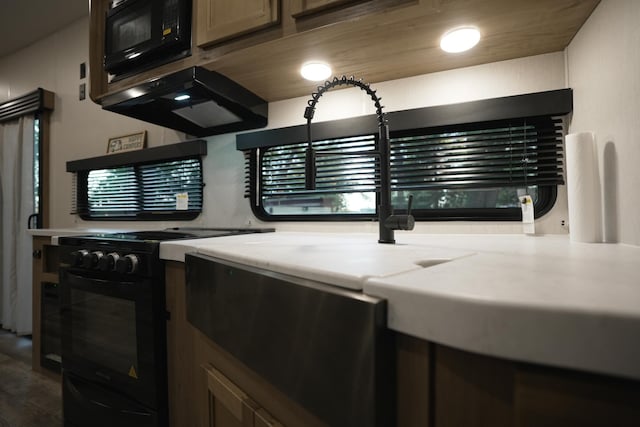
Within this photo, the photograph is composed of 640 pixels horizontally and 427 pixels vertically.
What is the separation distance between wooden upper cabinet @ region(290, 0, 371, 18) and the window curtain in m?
3.28

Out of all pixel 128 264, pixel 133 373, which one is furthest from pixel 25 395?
pixel 128 264

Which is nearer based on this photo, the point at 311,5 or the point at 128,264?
the point at 311,5

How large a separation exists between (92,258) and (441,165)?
163cm

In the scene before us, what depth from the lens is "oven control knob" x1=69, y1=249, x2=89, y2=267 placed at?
4.23 feet

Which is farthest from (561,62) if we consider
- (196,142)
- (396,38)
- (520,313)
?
(196,142)

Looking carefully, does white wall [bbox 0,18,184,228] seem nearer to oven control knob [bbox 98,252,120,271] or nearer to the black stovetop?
the black stovetop

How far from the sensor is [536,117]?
46.3 inches

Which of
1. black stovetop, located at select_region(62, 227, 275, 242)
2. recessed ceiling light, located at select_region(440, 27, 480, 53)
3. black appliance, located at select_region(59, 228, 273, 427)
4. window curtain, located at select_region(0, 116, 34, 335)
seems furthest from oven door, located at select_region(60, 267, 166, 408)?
window curtain, located at select_region(0, 116, 34, 335)

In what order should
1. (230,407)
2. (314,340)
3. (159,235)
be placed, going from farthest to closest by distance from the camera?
(159,235)
(230,407)
(314,340)

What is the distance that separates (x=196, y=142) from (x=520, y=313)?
1.97 meters

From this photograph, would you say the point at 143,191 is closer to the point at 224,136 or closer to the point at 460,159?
the point at 224,136

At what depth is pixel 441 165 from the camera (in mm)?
1312

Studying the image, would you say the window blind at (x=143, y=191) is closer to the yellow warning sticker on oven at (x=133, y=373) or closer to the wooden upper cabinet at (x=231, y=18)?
the wooden upper cabinet at (x=231, y=18)

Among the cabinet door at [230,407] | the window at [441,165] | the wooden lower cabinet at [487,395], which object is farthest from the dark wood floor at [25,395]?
the wooden lower cabinet at [487,395]
